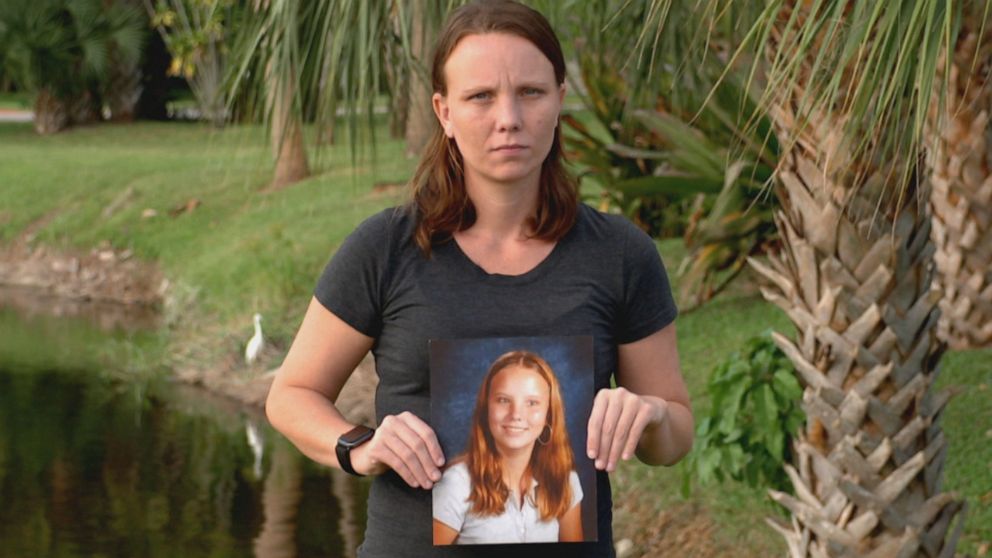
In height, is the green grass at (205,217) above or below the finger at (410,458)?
above

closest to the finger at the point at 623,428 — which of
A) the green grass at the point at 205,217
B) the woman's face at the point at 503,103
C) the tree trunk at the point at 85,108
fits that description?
the woman's face at the point at 503,103

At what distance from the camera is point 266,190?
54.4ft

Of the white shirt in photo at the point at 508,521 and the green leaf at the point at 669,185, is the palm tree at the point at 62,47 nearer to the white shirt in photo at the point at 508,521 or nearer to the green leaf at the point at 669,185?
the green leaf at the point at 669,185

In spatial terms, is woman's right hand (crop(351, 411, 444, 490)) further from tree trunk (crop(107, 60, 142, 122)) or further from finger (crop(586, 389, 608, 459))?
tree trunk (crop(107, 60, 142, 122))

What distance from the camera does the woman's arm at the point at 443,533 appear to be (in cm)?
208

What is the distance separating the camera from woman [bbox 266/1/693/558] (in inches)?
84.1

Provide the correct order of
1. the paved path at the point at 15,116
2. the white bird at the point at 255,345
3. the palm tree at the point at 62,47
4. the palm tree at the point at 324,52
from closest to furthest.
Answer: the palm tree at the point at 324,52, the white bird at the point at 255,345, the palm tree at the point at 62,47, the paved path at the point at 15,116

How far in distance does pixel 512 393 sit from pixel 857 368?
9.15 ft

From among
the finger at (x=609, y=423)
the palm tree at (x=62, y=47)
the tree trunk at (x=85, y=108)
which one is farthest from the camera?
the tree trunk at (x=85, y=108)

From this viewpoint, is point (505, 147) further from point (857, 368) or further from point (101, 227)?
point (101, 227)

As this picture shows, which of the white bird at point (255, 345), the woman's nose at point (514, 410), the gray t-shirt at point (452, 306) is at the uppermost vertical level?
the white bird at point (255, 345)

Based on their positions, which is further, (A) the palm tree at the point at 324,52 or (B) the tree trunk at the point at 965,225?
(B) the tree trunk at the point at 965,225

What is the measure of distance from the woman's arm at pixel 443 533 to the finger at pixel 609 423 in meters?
0.21

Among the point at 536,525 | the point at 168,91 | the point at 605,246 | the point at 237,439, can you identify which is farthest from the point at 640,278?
the point at 168,91
